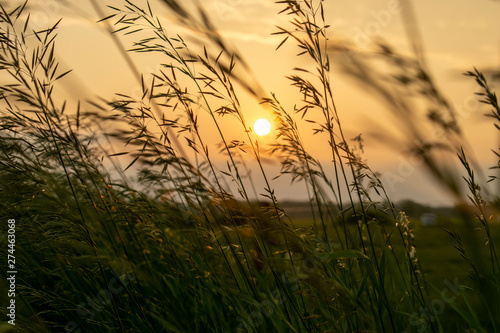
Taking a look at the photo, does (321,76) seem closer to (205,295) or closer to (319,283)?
(319,283)

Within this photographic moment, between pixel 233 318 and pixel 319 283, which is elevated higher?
pixel 319 283

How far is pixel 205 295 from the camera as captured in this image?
7.01ft

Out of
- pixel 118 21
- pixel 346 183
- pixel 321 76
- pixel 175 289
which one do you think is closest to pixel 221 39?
pixel 321 76

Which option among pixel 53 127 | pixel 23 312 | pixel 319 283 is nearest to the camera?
pixel 319 283

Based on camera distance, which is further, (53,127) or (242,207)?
(53,127)

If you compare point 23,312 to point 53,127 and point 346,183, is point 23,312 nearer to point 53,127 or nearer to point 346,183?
point 53,127

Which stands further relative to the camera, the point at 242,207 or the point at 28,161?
the point at 28,161

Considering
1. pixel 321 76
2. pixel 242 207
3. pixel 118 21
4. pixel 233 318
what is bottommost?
pixel 233 318

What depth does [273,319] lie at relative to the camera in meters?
1.75

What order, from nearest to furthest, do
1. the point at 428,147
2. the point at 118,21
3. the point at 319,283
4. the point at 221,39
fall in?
the point at 428,147, the point at 319,283, the point at 221,39, the point at 118,21

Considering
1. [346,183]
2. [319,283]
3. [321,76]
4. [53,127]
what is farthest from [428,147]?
[53,127]

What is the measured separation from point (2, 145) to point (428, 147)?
2.18 meters

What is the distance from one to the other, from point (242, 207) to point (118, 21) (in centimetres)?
96

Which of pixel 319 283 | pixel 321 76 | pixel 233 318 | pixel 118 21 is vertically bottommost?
pixel 233 318
